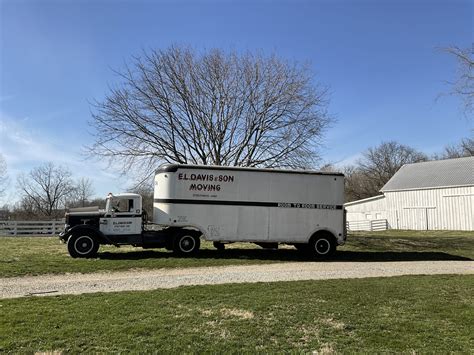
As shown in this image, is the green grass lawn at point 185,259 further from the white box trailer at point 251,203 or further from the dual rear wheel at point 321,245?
the white box trailer at point 251,203

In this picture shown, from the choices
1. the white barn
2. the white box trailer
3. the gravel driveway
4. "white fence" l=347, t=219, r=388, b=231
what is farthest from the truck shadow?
"white fence" l=347, t=219, r=388, b=231

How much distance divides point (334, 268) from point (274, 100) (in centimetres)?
1345

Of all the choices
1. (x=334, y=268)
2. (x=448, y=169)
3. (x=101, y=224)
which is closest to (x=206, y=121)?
(x=101, y=224)

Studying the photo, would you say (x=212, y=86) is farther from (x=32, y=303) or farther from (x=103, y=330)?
(x=103, y=330)

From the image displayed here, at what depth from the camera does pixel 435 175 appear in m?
44.0

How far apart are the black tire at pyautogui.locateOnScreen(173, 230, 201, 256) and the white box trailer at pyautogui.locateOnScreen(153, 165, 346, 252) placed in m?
0.42

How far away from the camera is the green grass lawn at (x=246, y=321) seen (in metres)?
5.96

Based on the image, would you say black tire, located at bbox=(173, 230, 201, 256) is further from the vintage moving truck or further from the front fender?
the front fender

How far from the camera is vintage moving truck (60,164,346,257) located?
55.6 ft

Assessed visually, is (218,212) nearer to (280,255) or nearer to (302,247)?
(280,255)

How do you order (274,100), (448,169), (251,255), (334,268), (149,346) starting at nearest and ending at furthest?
(149,346) < (334,268) < (251,255) < (274,100) < (448,169)

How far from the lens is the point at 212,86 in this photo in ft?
84.7

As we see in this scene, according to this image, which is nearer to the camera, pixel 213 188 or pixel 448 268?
pixel 448 268

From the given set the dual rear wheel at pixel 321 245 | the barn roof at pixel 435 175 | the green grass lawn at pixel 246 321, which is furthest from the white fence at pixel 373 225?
the green grass lawn at pixel 246 321
